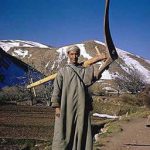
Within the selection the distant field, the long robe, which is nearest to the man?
the long robe

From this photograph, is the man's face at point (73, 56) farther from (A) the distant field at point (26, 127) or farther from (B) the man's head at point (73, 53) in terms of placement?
(A) the distant field at point (26, 127)

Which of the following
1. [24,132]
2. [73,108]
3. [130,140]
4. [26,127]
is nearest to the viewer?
[73,108]

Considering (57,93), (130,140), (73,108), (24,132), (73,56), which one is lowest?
(24,132)

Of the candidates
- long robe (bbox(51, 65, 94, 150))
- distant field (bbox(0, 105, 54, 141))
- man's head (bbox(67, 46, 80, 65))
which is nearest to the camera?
long robe (bbox(51, 65, 94, 150))

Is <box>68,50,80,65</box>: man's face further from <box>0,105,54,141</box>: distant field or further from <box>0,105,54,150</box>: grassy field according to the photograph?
<box>0,105,54,141</box>: distant field

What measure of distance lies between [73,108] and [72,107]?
21 mm

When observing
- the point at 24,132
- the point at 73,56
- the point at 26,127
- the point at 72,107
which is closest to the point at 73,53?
the point at 73,56

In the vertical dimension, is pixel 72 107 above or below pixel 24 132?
above

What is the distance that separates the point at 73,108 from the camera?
257 inches

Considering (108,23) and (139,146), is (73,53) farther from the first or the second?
(139,146)

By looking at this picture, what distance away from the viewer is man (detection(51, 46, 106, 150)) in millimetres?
6473

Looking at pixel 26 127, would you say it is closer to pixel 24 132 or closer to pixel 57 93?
pixel 24 132

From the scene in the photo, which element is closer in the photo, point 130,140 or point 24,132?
point 130,140

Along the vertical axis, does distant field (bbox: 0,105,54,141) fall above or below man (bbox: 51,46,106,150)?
below
